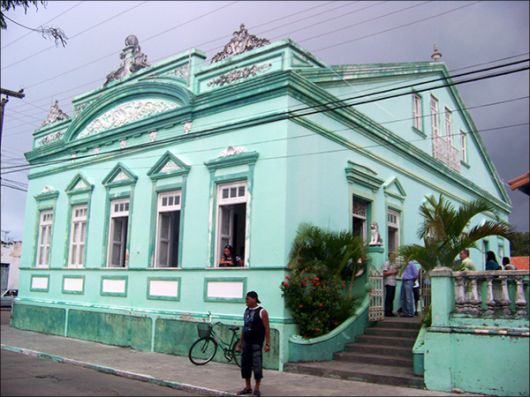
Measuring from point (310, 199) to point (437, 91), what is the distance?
9.78m

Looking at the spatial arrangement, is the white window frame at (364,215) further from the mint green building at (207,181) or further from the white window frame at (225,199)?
the white window frame at (225,199)

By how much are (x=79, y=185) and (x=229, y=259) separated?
7.05 metres

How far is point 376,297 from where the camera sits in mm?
12578

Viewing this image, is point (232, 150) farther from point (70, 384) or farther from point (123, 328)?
point (70, 384)

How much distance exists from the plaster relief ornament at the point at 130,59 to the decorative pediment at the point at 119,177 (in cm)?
300

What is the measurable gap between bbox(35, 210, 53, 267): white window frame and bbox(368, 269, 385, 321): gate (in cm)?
1110

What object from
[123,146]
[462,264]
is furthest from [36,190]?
[462,264]

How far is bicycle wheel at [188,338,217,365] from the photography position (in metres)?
11.9

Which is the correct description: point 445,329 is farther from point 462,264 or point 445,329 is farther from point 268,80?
point 268,80

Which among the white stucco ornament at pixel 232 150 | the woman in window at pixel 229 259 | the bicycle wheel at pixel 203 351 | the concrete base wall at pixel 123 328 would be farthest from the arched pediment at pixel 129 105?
the bicycle wheel at pixel 203 351

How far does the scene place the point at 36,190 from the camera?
1923 cm

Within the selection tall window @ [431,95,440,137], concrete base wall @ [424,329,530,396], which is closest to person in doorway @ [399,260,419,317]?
concrete base wall @ [424,329,530,396]

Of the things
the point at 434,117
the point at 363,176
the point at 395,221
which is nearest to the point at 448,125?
the point at 434,117

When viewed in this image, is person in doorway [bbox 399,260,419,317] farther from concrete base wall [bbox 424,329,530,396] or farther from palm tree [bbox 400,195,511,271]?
concrete base wall [bbox 424,329,530,396]
